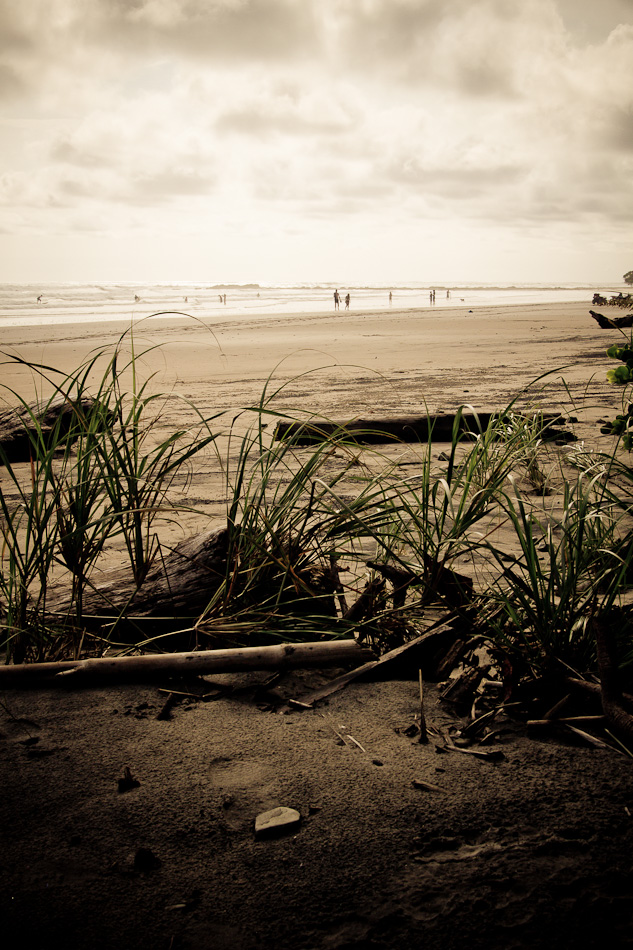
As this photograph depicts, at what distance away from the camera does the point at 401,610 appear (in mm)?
2316

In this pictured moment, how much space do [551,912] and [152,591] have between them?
1.61 metres

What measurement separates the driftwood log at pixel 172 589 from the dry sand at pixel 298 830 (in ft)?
1.18

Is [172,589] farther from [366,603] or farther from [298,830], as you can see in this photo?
[298,830]

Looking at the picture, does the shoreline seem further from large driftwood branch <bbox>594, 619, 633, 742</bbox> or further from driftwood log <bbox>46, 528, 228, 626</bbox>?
large driftwood branch <bbox>594, 619, 633, 742</bbox>

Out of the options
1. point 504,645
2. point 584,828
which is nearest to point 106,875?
point 584,828

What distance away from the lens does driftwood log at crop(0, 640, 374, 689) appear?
2018mm

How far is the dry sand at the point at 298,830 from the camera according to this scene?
1211 millimetres

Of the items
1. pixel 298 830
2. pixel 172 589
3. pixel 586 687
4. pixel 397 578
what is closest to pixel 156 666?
pixel 172 589

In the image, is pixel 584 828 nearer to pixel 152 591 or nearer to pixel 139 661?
pixel 139 661

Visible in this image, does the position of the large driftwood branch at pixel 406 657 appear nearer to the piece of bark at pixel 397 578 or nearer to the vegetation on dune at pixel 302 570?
the vegetation on dune at pixel 302 570

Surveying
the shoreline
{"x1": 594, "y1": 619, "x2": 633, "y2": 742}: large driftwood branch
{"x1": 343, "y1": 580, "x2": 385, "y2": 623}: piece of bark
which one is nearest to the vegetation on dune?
{"x1": 343, "y1": 580, "x2": 385, "y2": 623}: piece of bark

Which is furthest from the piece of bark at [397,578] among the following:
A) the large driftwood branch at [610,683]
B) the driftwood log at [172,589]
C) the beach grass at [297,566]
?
the large driftwood branch at [610,683]

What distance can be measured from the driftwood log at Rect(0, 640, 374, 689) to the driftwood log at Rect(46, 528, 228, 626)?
0.27 meters

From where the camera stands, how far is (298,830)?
1.45m
